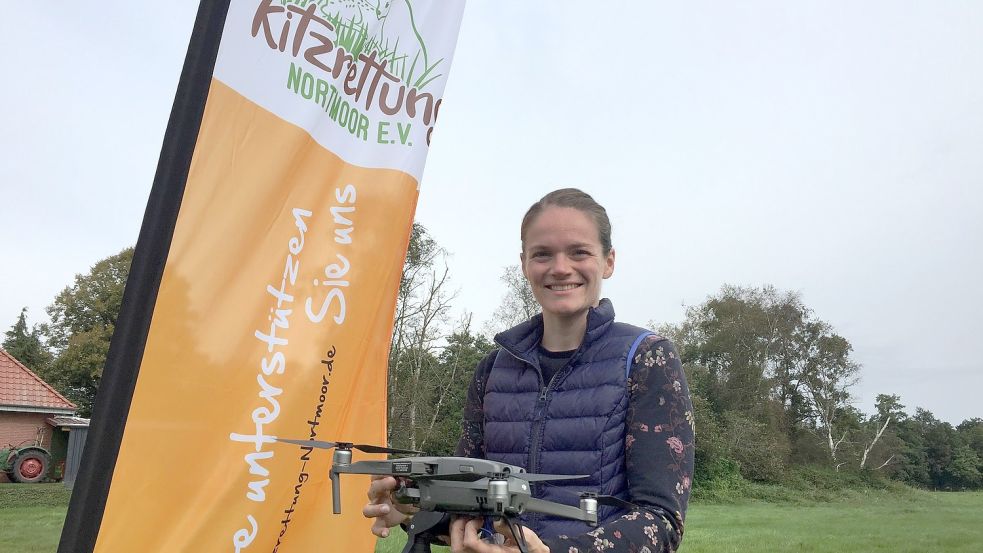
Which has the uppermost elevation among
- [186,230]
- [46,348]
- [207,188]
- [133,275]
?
[207,188]

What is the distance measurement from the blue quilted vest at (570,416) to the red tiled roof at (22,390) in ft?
66.5

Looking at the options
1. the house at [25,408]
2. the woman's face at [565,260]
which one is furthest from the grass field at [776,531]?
the woman's face at [565,260]

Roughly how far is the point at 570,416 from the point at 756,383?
3200 cm

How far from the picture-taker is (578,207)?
189 centimetres

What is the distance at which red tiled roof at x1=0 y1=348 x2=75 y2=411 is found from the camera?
1730 cm

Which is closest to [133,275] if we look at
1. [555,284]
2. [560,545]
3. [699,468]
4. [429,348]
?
[555,284]

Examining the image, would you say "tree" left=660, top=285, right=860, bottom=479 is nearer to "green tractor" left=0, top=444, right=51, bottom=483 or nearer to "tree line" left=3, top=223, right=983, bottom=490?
"tree line" left=3, top=223, right=983, bottom=490

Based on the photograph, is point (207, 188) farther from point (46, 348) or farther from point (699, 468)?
point (46, 348)

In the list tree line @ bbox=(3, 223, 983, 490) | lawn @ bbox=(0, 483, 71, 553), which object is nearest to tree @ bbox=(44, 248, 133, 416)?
tree line @ bbox=(3, 223, 983, 490)

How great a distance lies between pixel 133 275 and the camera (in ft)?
5.83

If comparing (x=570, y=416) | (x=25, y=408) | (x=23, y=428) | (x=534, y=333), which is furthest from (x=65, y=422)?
(x=570, y=416)

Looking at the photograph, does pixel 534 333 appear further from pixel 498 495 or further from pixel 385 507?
pixel 498 495

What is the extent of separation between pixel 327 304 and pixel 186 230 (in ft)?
2.20

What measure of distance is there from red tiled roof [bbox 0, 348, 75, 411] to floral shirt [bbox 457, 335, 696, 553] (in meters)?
20.7
